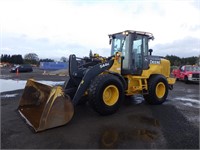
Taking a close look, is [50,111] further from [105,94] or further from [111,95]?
[111,95]

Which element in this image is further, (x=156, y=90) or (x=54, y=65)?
(x=54, y=65)

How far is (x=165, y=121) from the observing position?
6.67m

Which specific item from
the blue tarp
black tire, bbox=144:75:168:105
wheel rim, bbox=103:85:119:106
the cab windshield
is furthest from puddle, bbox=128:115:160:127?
the blue tarp

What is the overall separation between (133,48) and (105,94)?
2.46 metres

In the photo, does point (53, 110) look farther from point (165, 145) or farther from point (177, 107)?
point (177, 107)

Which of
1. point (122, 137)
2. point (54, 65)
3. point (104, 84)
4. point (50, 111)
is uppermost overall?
point (54, 65)

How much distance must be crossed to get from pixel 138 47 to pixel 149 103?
2238 mm

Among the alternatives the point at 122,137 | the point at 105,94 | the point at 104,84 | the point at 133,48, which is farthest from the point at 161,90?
the point at 122,137

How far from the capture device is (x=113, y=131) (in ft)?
18.7

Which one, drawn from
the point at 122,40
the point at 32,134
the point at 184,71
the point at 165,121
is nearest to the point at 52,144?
the point at 32,134

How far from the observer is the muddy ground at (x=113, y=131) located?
4.87 meters

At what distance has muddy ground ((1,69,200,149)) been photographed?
4.87 meters

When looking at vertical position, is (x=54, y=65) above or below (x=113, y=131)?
above

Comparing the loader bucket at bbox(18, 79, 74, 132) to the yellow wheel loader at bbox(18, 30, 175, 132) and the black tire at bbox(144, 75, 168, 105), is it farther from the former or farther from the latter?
the black tire at bbox(144, 75, 168, 105)
